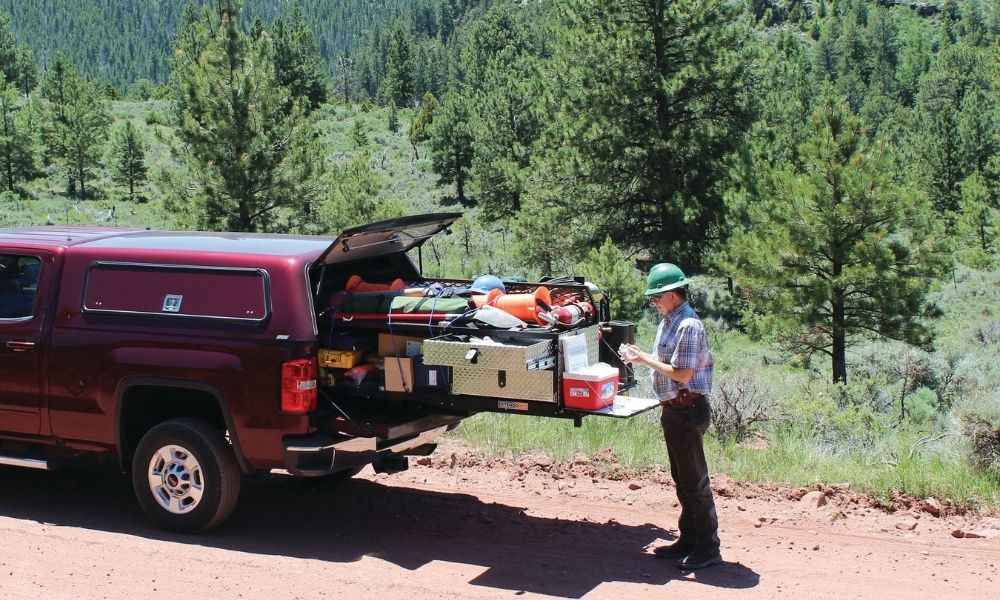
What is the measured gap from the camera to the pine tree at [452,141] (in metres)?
54.8

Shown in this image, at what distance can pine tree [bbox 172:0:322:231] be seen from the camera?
22531 millimetres

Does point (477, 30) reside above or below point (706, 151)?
above

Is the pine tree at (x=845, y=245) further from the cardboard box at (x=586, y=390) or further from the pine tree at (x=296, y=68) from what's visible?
the pine tree at (x=296, y=68)

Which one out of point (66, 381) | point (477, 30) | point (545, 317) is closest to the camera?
point (545, 317)

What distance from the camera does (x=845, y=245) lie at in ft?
62.8

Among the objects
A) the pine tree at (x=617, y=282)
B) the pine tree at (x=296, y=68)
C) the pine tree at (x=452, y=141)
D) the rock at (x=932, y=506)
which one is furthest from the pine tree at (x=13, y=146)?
the rock at (x=932, y=506)

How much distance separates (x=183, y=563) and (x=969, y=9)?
15341cm

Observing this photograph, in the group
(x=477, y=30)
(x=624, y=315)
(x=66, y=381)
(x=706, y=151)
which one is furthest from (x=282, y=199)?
(x=477, y=30)

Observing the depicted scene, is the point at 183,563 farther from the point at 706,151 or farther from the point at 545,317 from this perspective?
the point at 706,151

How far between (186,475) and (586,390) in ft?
9.15

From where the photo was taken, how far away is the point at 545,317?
6391 millimetres

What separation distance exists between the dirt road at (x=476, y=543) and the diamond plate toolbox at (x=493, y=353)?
1.28 m

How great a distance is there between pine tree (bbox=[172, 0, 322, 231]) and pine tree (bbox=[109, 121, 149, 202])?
3625cm

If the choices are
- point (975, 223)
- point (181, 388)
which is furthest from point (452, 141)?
point (181, 388)
